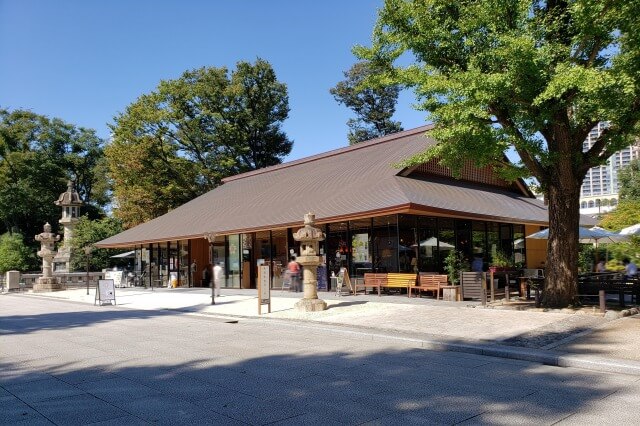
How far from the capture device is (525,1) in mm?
12047

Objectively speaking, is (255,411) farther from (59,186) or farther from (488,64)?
(59,186)

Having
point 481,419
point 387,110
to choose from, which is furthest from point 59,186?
point 481,419

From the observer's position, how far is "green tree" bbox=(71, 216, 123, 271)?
136 ft

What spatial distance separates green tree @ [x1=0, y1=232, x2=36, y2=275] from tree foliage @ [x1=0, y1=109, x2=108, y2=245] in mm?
6261

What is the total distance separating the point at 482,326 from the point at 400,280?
6.64m

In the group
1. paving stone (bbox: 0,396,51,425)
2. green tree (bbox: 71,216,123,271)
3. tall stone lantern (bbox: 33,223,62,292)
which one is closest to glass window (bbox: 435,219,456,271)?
paving stone (bbox: 0,396,51,425)

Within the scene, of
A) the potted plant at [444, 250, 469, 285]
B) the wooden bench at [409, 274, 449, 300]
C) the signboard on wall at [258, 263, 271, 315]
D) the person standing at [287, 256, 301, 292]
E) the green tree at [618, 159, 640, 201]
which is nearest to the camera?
the signboard on wall at [258, 263, 271, 315]

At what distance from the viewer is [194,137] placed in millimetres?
47469

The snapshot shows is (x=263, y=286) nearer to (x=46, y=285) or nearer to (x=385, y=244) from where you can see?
(x=385, y=244)

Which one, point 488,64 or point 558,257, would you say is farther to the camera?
point 558,257

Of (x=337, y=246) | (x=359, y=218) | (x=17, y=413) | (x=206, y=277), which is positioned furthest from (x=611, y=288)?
(x=206, y=277)

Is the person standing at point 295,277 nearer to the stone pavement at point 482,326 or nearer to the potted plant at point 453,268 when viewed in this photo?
the stone pavement at point 482,326

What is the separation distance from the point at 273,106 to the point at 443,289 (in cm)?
3857

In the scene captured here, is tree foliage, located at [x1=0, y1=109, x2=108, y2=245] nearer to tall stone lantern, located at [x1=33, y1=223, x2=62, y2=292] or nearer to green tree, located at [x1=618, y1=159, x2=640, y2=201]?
tall stone lantern, located at [x1=33, y1=223, x2=62, y2=292]
